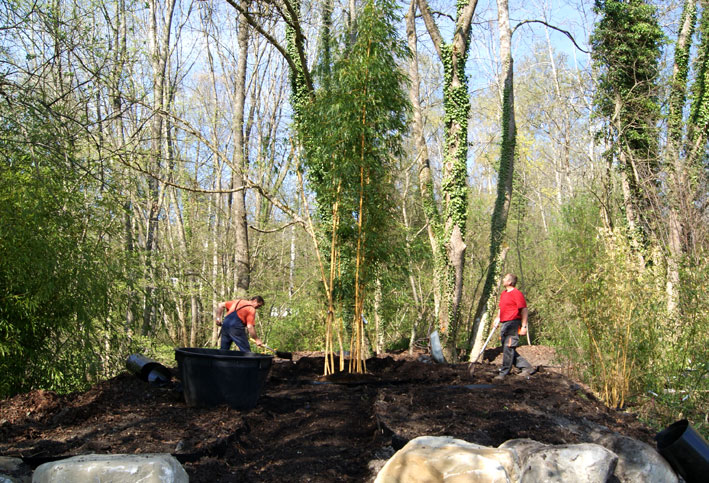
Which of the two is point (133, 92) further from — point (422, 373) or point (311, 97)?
point (422, 373)

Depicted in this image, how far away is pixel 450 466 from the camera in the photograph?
11.4 ft

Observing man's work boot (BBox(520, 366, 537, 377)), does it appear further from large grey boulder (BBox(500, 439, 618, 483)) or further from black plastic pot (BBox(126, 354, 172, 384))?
black plastic pot (BBox(126, 354, 172, 384))

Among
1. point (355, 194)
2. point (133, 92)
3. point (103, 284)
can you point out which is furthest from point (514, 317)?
point (133, 92)

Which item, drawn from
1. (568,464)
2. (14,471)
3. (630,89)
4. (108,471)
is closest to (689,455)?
(568,464)

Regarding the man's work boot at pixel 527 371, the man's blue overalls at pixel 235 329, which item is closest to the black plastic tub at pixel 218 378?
the man's blue overalls at pixel 235 329

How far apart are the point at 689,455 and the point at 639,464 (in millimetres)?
515

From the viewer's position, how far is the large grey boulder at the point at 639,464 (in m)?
4.23

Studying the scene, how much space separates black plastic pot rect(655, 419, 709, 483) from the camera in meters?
4.42

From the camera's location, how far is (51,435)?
4516 mm

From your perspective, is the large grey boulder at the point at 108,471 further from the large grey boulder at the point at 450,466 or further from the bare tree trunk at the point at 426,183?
the bare tree trunk at the point at 426,183

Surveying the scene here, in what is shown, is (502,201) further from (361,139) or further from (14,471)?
(14,471)

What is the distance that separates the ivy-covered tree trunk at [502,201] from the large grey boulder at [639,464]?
295 inches

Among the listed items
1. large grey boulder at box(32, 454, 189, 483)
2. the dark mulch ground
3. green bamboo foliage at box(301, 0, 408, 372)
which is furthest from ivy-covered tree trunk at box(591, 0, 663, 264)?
large grey boulder at box(32, 454, 189, 483)

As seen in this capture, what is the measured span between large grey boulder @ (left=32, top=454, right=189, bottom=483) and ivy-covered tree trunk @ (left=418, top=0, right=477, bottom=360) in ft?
28.5
